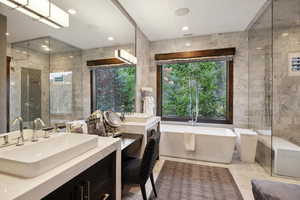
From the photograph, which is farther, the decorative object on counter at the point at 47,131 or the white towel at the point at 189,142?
the white towel at the point at 189,142

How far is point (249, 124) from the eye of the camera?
132 inches

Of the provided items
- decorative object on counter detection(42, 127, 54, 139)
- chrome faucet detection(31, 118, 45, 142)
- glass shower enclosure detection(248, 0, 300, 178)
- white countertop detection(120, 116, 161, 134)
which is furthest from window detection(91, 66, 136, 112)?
glass shower enclosure detection(248, 0, 300, 178)

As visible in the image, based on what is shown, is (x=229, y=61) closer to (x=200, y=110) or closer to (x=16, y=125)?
(x=200, y=110)

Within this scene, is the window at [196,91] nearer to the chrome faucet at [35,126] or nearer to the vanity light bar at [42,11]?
the vanity light bar at [42,11]

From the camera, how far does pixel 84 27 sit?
6.19 ft

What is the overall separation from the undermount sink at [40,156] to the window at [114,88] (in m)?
0.95

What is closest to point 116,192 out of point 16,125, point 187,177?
point 16,125

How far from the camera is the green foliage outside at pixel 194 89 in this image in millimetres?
3684

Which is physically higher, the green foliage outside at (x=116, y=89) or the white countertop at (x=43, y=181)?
the green foliage outside at (x=116, y=89)

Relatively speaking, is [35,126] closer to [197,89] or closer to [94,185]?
[94,185]

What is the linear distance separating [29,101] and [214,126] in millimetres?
3663

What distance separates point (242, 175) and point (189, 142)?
3.32 feet

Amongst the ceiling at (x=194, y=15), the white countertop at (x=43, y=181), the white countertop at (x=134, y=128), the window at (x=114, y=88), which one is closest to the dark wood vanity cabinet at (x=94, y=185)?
the white countertop at (x=43, y=181)

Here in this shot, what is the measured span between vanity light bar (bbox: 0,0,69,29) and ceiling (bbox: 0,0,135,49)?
Result: 0.18 feet
